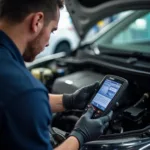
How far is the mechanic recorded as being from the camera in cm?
106

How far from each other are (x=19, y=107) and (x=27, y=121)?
6cm

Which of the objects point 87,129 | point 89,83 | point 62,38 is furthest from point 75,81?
point 62,38

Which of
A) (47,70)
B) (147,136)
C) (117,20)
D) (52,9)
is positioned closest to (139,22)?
(117,20)

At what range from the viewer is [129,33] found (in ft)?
9.14

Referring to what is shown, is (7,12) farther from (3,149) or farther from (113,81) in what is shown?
(113,81)

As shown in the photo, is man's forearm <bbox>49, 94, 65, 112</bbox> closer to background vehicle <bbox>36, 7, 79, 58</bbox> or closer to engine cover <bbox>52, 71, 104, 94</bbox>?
engine cover <bbox>52, 71, 104, 94</bbox>

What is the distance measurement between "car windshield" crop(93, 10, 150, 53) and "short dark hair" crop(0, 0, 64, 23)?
1369 mm

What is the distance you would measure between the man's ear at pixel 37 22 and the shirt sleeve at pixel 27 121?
243mm

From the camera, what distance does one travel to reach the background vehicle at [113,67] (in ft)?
5.54

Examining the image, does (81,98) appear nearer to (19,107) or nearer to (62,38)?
(19,107)

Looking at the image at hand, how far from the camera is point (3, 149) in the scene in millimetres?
1114

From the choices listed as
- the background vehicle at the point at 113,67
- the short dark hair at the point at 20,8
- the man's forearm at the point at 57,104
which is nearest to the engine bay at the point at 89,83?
the background vehicle at the point at 113,67

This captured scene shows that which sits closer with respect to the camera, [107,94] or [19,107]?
[19,107]

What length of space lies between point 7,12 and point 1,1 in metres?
0.09
